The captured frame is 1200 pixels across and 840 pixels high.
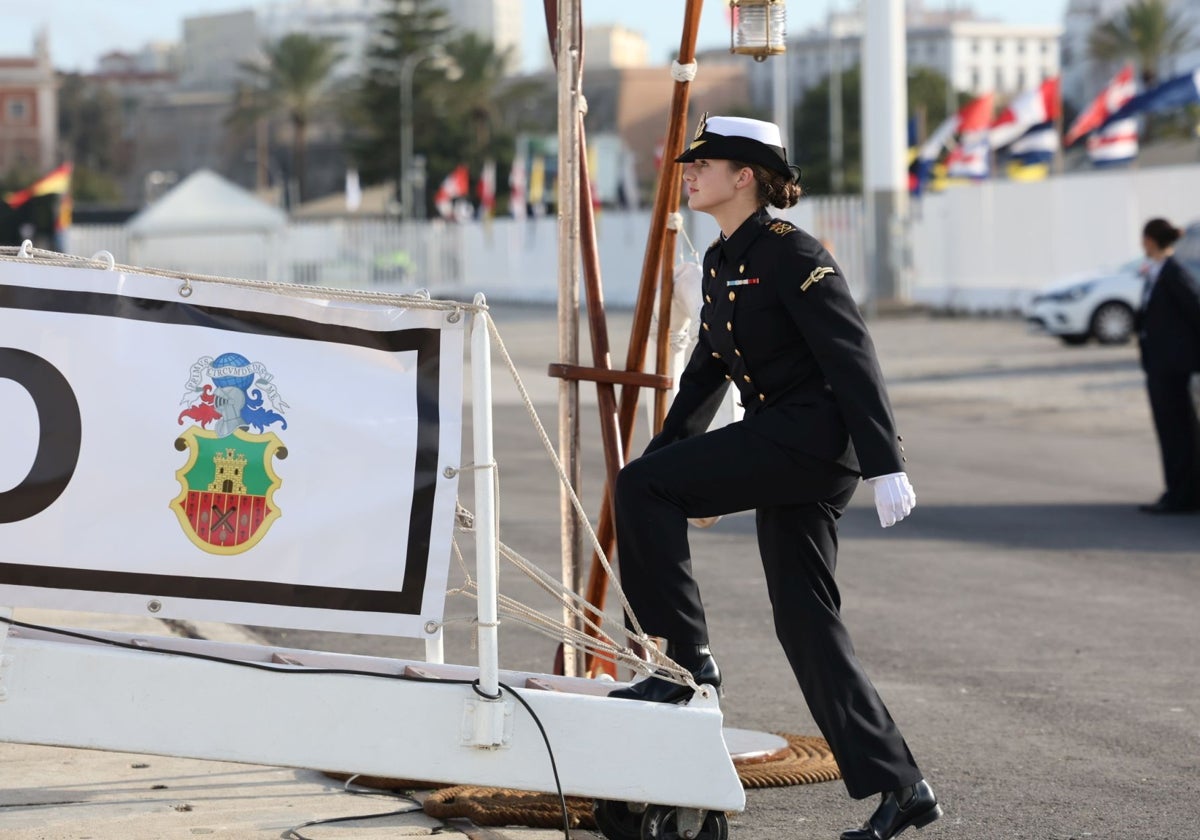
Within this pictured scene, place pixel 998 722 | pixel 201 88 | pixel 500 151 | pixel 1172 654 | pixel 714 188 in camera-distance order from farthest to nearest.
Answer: pixel 201 88, pixel 500 151, pixel 1172 654, pixel 998 722, pixel 714 188

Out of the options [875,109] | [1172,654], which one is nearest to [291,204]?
[875,109]

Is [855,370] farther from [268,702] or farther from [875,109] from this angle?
[875,109]

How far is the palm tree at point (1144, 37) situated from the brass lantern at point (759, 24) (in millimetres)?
99548

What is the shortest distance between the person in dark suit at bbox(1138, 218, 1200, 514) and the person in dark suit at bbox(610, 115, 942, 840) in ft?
26.9

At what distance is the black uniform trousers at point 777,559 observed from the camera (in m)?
4.84

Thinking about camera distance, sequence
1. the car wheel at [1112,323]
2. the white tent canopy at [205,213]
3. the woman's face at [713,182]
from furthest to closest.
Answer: the white tent canopy at [205,213] → the car wheel at [1112,323] → the woman's face at [713,182]

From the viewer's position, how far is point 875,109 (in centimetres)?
3891

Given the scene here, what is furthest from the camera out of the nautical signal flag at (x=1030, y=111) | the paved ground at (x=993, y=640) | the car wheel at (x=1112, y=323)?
the nautical signal flag at (x=1030, y=111)

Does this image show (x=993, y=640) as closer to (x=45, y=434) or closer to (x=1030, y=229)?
(x=45, y=434)

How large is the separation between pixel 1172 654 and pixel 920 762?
226 cm

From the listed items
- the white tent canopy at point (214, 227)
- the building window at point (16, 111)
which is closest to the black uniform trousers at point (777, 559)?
the white tent canopy at point (214, 227)

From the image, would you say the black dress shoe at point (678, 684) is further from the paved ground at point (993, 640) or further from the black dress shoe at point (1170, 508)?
the black dress shoe at point (1170, 508)

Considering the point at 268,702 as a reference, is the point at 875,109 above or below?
above

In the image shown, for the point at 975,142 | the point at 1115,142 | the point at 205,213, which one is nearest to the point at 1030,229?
the point at 1115,142
